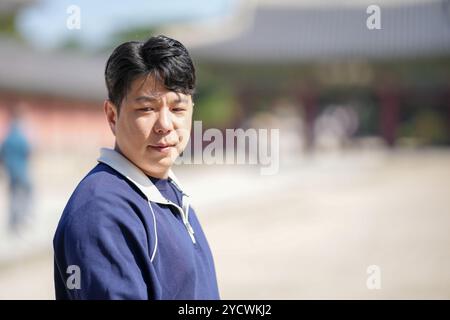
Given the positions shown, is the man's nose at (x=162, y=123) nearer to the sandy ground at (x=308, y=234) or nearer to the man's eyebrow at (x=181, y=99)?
the man's eyebrow at (x=181, y=99)

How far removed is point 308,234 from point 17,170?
351cm

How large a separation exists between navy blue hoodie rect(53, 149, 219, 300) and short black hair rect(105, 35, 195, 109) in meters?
0.16

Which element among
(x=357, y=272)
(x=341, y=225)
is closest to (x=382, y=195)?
(x=341, y=225)

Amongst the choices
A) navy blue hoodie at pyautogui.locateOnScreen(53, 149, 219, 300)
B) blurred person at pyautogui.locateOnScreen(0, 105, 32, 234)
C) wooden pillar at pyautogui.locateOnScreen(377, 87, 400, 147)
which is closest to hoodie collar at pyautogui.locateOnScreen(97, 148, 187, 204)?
navy blue hoodie at pyautogui.locateOnScreen(53, 149, 219, 300)

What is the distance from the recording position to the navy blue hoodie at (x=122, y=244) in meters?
1.07

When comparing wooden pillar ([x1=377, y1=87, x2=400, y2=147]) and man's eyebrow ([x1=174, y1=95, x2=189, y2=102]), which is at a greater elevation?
wooden pillar ([x1=377, y1=87, x2=400, y2=147])

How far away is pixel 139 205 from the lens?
116 centimetres

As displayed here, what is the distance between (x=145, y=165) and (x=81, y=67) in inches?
661

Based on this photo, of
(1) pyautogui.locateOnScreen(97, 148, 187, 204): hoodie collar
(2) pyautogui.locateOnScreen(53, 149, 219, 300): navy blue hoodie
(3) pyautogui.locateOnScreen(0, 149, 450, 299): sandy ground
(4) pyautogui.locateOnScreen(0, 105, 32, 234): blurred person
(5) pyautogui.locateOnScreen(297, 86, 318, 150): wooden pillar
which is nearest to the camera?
(2) pyautogui.locateOnScreen(53, 149, 219, 300): navy blue hoodie

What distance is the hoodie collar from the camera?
120cm

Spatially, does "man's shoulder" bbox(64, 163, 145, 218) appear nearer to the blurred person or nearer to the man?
the man

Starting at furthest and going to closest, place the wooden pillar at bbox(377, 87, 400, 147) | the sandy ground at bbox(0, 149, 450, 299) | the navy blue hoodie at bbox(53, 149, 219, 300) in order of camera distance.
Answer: the wooden pillar at bbox(377, 87, 400, 147)
the sandy ground at bbox(0, 149, 450, 299)
the navy blue hoodie at bbox(53, 149, 219, 300)

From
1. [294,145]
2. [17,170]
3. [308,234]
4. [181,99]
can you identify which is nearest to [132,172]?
[181,99]

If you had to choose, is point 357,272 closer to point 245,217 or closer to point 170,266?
point 245,217
